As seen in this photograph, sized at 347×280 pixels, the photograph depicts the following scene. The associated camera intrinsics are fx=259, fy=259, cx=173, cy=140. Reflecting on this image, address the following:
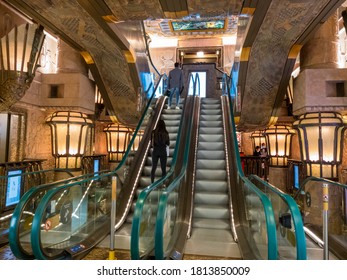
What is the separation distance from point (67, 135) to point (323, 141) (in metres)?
7.69

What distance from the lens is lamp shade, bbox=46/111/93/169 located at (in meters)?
8.25

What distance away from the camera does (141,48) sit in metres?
9.38

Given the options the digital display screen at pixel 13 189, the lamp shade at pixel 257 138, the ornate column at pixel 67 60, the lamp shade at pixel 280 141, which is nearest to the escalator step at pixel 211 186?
the digital display screen at pixel 13 189

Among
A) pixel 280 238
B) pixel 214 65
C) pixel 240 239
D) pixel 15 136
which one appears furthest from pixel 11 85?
pixel 214 65

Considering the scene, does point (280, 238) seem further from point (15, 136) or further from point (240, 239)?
point (15, 136)

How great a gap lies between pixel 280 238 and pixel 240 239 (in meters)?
0.96

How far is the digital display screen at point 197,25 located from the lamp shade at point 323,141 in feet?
31.7

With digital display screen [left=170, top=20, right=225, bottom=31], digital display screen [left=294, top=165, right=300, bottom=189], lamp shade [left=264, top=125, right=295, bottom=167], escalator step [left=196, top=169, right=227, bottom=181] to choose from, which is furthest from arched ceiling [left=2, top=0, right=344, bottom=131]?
digital display screen [left=170, top=20, right=225, bottom=31]

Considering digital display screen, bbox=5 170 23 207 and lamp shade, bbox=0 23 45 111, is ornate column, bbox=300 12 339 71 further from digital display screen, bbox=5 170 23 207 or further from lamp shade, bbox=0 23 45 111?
digital display screen, bbox=5 170 23 207

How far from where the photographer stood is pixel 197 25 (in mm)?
15414

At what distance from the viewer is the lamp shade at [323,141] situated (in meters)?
7.18

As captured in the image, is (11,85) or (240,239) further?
(11,85)

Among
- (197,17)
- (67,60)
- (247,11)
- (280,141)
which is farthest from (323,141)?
(67,60)

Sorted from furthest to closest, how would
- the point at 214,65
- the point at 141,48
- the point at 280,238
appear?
the point at 214,65
the point at 141,48
the point at 280,238
